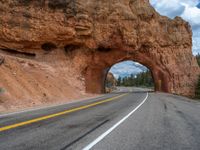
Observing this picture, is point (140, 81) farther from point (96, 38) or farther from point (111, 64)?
point (96, 38)

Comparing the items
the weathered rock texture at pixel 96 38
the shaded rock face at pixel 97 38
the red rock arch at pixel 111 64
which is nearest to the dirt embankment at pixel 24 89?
the weathered rock texture at pixel 96 38

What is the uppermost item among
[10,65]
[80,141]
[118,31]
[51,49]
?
[118,31]

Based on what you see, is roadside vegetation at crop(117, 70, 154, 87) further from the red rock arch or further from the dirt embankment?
the dirt embankment

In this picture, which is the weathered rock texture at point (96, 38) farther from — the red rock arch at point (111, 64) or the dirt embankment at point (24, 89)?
the dirt embankment at point (24, 89)

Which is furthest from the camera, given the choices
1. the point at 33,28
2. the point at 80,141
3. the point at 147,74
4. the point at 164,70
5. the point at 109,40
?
the point at 147,74

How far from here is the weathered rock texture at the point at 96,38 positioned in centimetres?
3484

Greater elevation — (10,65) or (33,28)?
(33,28)

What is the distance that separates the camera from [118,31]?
4209 centimetres

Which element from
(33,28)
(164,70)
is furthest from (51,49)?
(164,70)

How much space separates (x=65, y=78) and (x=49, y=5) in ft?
32.2

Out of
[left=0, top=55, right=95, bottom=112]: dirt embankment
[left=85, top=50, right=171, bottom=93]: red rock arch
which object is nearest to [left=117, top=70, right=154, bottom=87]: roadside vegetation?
[left=85, top=50, right=171, bottom=93]: red rock arch

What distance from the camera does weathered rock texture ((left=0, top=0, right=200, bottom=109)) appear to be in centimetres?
3484

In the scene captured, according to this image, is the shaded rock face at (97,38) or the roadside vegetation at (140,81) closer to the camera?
the shaded rock face at (97,38)

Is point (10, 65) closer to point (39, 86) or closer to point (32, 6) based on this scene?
point (39, 86)
